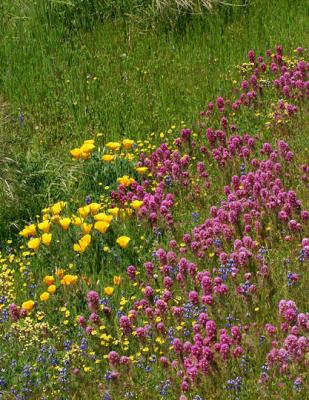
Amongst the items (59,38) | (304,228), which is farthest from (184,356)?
(59,38)

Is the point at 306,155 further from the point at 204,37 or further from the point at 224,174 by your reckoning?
the point at 204,37

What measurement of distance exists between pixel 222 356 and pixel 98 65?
605 centimetres

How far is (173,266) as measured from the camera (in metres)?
6.44

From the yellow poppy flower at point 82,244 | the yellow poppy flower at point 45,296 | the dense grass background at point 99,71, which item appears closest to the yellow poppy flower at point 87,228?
the yellow poppy flower at point 82,244

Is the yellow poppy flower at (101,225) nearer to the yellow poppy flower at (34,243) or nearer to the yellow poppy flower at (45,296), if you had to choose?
the yellow poppy flower at (34,243)

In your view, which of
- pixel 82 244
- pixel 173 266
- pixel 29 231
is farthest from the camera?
pixel 29 231

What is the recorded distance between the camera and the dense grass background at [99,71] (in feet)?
27.2

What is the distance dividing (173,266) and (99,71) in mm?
4457

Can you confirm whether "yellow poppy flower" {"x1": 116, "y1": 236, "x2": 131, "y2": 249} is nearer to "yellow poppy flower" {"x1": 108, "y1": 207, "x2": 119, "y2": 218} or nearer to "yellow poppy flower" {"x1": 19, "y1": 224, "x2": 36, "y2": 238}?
"yellow poppy flower" {"x1": 108, "y1": 207, "x2": 119, "y2": 218}

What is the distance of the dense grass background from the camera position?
27.2 ft

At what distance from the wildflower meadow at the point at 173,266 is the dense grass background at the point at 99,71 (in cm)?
18

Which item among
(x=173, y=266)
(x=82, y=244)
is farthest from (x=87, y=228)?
(x=173, y=266)

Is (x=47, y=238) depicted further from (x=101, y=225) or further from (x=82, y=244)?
(x=101, y=225)

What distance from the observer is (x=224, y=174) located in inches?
310
